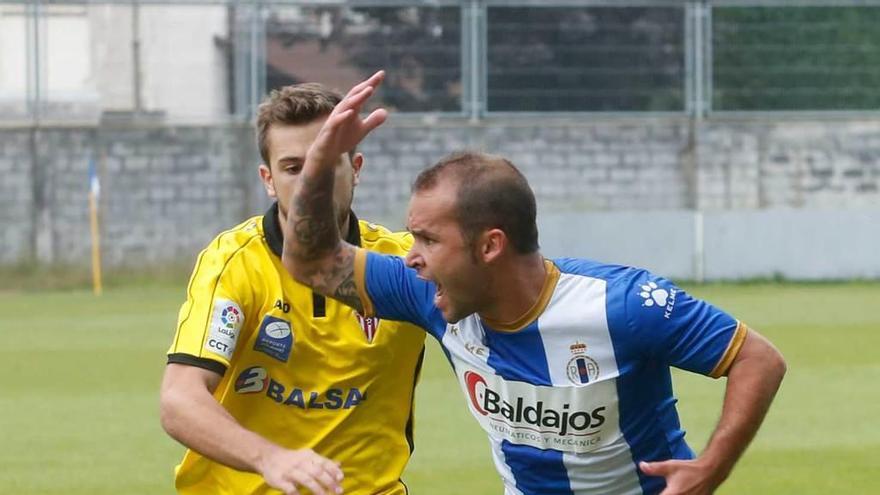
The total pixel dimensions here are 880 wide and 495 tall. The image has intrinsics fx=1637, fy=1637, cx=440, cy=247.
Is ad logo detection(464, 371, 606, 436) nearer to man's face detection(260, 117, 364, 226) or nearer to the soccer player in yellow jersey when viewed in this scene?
the soccer player in yellow jersey

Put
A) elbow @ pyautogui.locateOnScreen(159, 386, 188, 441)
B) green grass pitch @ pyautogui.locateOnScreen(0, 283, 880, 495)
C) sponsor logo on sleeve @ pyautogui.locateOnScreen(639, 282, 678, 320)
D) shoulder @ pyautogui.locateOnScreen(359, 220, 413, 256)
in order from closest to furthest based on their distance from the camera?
sponsor logo on sleeve @ pyautogui.locateOnScreen(639, 282, 678, 320) → elbow @ pyautogui.locateOnScreen(159, 386, 188, 441) → shoulder @ pyautogui.locateOnScreen(359, 220, 413, 256) → green grass pitch @ pyautogui.locateOnScreen(0, 283, 880, 495)

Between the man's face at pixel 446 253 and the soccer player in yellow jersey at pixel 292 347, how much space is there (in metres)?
0.49

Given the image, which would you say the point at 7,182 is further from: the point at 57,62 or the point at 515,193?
the point at 515,193

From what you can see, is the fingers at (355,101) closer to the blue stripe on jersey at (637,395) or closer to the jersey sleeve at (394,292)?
the jersey sleeve at (394,292)

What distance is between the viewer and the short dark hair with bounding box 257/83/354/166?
503cm

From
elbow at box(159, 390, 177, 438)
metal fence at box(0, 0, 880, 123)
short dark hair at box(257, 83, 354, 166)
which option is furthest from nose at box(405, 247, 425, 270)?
metal fence at box(0, 0, 880, 123)

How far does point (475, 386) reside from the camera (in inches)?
188

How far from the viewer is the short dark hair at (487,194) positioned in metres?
4.47

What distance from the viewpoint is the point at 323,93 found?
16.9 feet

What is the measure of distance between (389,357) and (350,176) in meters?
0.61

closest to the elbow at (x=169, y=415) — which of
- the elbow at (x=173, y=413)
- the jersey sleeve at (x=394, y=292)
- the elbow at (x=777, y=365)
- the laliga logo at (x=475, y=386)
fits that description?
the elbow at (x=173, y=413)

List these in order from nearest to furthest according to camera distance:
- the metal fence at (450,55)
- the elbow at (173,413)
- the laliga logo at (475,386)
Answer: the elbow at (173,413)
the laliga logo at (475,386)
the metal fence at (450,55)

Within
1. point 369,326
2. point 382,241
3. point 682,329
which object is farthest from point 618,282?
point 382,241

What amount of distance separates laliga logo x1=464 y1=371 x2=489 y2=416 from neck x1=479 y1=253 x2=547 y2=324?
213 millimetres
